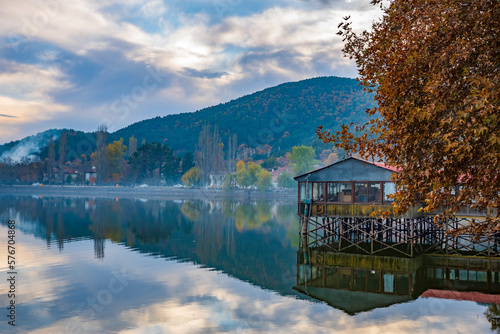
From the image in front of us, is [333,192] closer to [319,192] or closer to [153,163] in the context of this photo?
[319,192]

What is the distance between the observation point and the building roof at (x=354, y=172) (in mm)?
32188

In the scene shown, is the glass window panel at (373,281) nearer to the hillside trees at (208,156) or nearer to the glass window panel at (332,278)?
the glass window panel at (332,278)

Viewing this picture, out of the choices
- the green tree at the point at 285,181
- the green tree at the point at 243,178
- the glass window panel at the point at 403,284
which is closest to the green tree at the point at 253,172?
the green tree at the point at 243,178

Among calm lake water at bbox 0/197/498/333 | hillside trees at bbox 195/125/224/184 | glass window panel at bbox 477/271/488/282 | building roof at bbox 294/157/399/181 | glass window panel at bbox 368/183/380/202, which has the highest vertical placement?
hillside trees at bbox 195/125/224/184

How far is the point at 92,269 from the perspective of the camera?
31266 millimetres

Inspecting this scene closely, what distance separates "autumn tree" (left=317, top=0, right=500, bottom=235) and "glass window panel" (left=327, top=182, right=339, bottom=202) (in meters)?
21.9

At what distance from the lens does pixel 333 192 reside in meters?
35.5

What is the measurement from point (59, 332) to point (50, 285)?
9.12m

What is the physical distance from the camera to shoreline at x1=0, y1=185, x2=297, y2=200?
117500 mm

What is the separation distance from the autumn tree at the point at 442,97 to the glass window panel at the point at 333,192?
2187cm

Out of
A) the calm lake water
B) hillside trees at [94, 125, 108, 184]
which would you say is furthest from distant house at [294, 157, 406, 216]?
hillside trees at [94, 125, 108, 184]

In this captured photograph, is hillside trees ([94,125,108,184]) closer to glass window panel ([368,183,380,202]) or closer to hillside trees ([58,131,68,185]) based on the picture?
hillside trees ([58,131,68,185])

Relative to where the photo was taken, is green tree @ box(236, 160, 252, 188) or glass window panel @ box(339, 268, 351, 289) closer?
glass window panel @ box(339, 268, 351, 289)

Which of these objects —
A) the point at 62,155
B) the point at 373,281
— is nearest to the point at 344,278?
the point at 373,281
